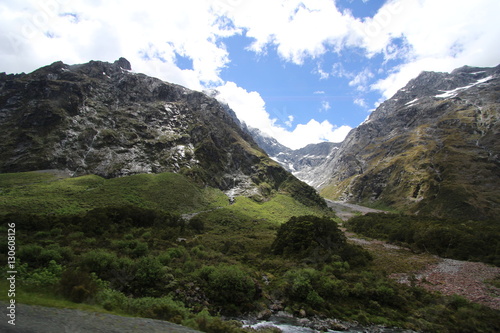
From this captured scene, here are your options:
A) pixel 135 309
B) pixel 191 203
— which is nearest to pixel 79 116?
pixel 191 203

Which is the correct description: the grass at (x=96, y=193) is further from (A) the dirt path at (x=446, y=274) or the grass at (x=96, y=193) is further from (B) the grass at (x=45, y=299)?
(A) the dirt path at (x=446, y=274)

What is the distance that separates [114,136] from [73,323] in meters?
153

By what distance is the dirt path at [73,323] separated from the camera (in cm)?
1261

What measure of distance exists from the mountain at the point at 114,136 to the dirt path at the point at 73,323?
121193 millimetres

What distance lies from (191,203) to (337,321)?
92.3 m

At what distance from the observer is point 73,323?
13727mm

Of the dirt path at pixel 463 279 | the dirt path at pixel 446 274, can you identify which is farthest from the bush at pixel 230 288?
→ the dirt path at pixel 463 279

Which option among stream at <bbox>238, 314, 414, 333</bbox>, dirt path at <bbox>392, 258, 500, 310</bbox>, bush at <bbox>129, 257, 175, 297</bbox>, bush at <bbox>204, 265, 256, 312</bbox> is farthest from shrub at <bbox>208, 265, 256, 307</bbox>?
dirt path at <bbox>392, 258, 500, 310</bbox>

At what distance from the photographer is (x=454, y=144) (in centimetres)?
18675

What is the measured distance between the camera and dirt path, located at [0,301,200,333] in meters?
12.6

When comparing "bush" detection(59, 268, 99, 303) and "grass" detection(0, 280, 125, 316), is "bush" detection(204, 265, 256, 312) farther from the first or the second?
"bush" detection(59, 268, 99, 303)

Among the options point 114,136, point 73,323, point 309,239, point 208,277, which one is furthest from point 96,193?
point 73,323

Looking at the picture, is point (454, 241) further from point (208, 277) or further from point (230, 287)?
point (208, 277)

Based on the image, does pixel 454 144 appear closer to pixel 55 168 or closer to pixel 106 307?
pixel 106 307
